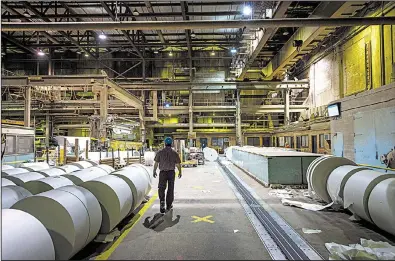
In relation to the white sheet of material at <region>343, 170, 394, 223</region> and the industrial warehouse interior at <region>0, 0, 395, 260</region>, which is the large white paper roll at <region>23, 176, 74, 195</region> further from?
the white sheet of material at <region>343, 170, 394, 223</region>

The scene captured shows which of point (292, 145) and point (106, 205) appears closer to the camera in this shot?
point (106, 205)

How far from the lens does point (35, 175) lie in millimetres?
5574

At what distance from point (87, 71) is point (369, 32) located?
2313 centimetres

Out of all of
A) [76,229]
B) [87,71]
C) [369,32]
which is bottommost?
[76,229]

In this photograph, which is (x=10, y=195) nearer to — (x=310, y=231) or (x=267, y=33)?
(x=310, y=231)

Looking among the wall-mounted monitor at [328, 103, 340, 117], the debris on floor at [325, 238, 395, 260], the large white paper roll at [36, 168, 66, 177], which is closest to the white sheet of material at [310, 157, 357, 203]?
the debris on floor at [325, 238, 395, 260]

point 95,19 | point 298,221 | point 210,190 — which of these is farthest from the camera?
point 95,19

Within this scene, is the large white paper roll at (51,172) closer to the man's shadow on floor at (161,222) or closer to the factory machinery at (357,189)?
the man's shadow on floor at (161,222)

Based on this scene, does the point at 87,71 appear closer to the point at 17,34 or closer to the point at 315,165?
the point at 17,34

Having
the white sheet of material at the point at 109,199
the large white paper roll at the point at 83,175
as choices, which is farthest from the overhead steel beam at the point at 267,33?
the white sheet of material at the point at 109,199

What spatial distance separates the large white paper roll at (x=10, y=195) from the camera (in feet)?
11.6

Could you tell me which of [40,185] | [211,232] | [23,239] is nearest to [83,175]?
[40,185]

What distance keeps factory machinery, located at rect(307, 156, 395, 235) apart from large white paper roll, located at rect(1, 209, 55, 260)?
472 cm

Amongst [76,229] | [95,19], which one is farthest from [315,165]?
[95,19]
